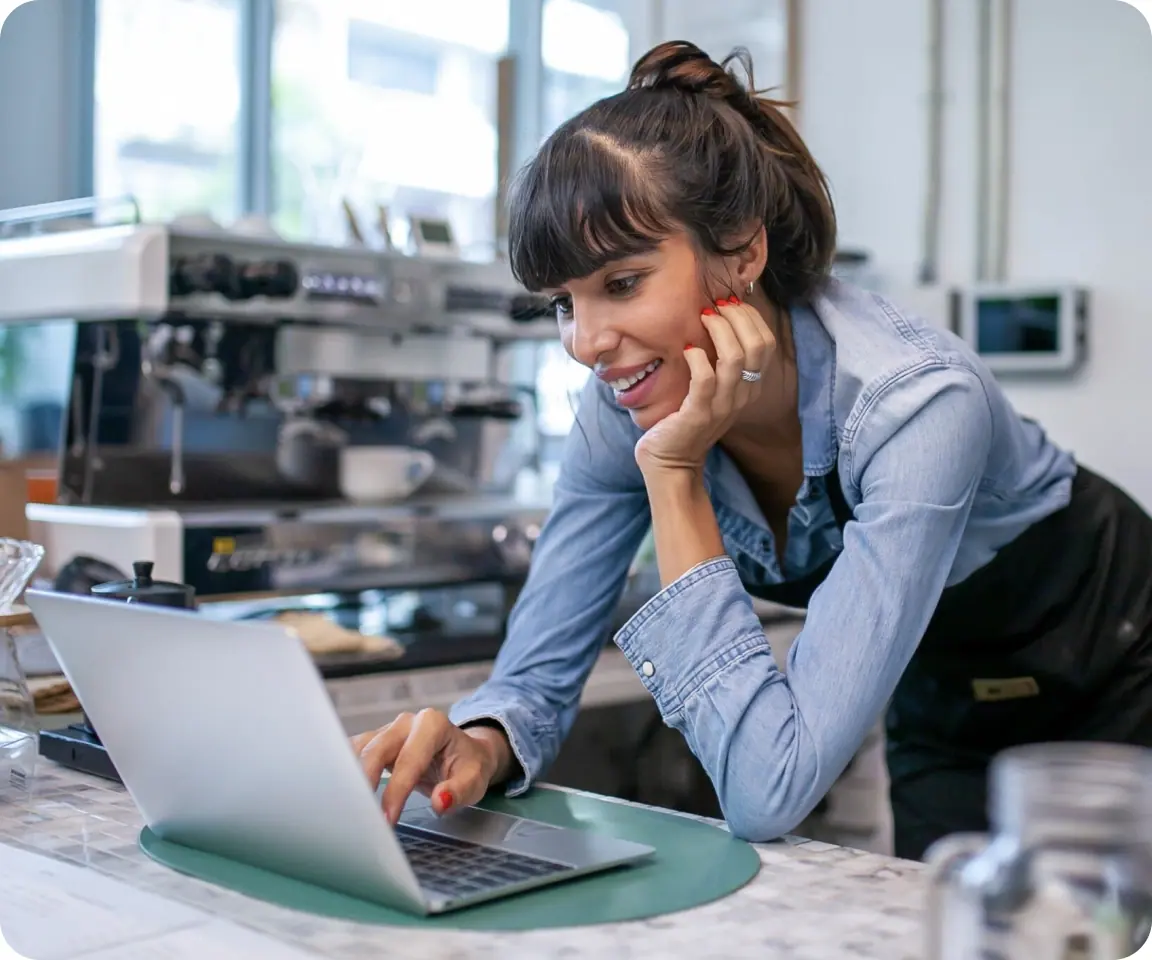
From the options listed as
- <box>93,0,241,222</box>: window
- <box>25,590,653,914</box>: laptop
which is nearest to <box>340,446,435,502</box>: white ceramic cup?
<box>93,0,241,222</box>: window

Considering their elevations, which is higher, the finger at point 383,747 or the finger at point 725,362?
the finger at point 725,362

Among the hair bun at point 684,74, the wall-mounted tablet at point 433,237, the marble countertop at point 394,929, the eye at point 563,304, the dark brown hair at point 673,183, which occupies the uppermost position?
the wall-mounted tablet at point 433,237

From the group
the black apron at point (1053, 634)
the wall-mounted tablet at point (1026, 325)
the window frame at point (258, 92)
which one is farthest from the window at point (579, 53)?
the black apron at point (1053, 634)

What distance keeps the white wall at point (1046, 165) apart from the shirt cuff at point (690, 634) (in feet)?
7.96

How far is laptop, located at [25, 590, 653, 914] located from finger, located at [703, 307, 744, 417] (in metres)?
0.35

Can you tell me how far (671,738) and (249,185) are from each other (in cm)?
229

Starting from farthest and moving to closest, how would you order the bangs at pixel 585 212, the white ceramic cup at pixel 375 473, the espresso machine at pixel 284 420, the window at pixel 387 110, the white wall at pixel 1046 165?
the window at pixel 387 110
the white wall at pixel 1046 165
the white ceramic cup at pixel 375 473
the espresso machine at pixel 284 420
the bangs at pixel 585 212

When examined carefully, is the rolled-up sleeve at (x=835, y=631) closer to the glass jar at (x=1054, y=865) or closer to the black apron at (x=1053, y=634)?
the black apron at (x=1053, y=634)

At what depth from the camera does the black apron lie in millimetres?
1285

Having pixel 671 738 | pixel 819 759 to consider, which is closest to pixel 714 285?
pixel 819 759

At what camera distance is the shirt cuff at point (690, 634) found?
1.00m

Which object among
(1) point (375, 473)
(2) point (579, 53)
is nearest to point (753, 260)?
(1) point (375, 473)

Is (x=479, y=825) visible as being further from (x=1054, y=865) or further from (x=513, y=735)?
(x=1054, y=865)

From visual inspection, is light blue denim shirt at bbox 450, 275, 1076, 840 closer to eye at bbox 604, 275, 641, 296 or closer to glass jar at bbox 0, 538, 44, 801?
eye at bbox 604, 275, 641, 296
